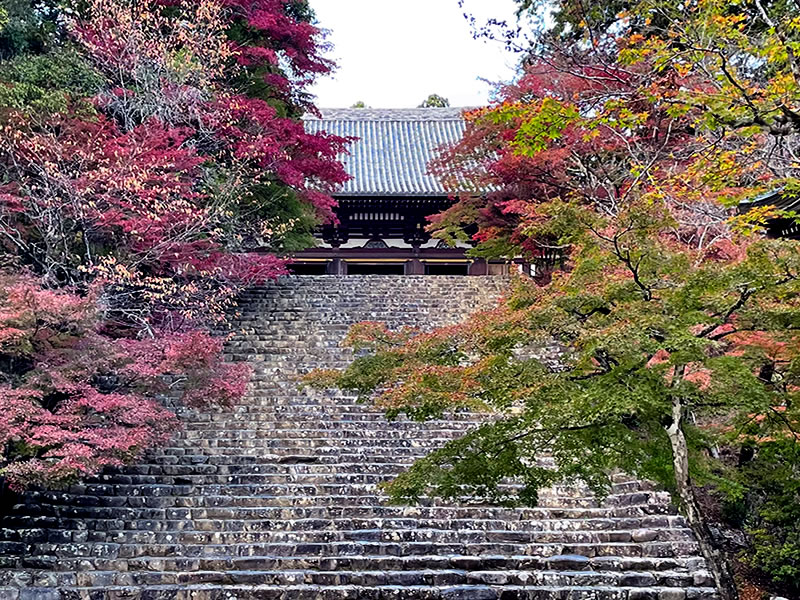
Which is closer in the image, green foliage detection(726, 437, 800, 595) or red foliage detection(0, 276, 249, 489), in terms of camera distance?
red foliage detection(0, 276, 249, 489)

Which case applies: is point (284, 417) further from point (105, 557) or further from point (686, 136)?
point (686, 136)

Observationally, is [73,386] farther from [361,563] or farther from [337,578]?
[361,563]

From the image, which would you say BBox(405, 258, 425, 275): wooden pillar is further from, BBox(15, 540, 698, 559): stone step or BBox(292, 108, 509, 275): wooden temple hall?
BBox(15, 540, 698, 559): stone step

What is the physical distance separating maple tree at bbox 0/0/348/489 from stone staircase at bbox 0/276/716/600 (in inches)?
32.2

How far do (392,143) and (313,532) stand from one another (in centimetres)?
1697

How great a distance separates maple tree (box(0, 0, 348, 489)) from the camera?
652 cm

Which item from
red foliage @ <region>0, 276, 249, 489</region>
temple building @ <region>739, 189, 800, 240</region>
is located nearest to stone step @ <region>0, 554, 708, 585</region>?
red foliage @ <region>0, 276, 249, 489</region>

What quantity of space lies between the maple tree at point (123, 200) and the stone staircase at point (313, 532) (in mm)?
817

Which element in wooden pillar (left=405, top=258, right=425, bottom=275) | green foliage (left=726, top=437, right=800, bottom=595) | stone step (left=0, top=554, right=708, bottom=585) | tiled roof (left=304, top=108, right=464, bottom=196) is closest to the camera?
stone step (left=0, top=554, right=708, bottom=585)

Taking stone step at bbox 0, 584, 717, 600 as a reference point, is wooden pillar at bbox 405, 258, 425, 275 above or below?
above

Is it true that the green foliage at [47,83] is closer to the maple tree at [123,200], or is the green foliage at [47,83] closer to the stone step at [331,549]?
the maple tree at [123,200]

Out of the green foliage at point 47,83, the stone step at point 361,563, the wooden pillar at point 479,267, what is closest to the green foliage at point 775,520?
the stone step at point 361,563

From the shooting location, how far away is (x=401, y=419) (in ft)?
30.9

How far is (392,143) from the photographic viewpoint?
22.0 meters
